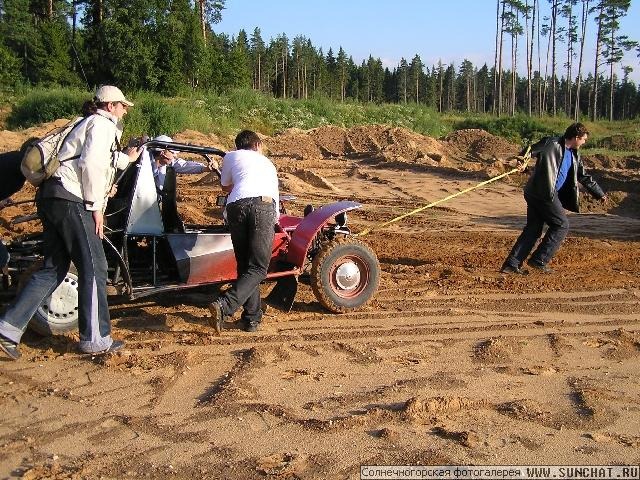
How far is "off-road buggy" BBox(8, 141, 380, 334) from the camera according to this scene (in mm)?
5785

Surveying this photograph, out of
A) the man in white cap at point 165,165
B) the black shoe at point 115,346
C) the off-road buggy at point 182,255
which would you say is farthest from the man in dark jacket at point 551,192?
the black shoe at point 115,346

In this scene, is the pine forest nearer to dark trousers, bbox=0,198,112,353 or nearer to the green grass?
the green grass

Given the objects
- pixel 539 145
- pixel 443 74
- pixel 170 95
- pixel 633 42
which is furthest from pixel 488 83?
pixel 539 145

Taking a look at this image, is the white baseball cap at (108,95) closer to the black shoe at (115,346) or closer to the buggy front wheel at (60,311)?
the buggy front wheel at (60,311)

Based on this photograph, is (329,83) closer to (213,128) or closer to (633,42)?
(633,42)

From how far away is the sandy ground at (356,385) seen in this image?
3785 mm

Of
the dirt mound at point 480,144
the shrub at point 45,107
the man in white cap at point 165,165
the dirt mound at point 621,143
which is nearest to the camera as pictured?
the man in white cap at point 165,165

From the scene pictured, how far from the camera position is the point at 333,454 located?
3.78 m

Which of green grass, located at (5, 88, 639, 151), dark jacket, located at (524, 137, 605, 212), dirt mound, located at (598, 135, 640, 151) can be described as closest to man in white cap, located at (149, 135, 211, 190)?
dark jacket, located at (524, 137, 605, 212)

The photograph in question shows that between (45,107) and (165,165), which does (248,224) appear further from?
(45,107)

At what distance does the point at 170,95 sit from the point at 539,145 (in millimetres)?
30731

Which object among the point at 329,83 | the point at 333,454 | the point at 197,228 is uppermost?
the point at 329,83

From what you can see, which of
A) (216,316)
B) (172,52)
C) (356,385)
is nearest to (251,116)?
(172,52)

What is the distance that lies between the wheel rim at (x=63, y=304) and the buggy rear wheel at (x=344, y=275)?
2.17 metres
